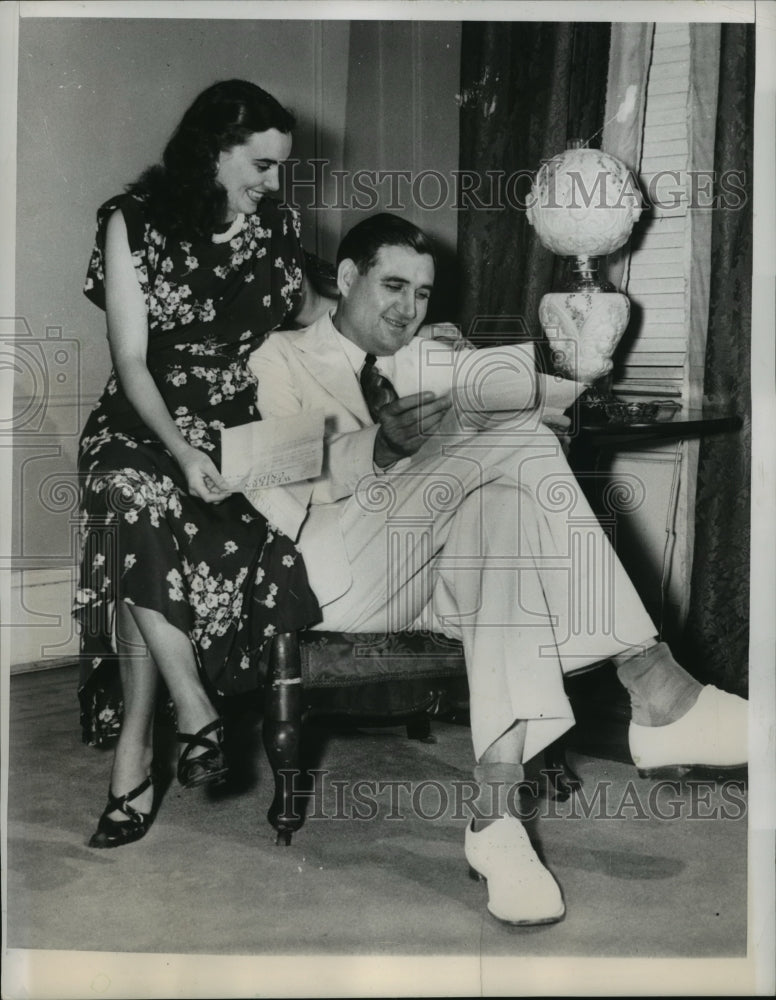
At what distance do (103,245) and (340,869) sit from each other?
1302 millimetres

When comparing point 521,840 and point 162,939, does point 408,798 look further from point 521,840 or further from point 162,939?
point 162,939

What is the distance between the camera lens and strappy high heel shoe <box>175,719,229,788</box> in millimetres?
2158

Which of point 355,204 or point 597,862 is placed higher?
point 355,204

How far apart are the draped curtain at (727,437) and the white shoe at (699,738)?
66mm

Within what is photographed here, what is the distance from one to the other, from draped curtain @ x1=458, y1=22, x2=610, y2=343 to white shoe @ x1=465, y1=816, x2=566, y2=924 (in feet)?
3.27

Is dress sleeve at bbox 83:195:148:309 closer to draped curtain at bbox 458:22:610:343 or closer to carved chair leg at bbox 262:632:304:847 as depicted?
draped curtain at bbox 458:22:610:343

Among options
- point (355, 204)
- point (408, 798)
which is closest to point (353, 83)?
point (355, 204)

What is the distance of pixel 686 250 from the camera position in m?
2.44

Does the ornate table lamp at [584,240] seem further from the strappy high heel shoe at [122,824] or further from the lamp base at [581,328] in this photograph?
the strappy high heel shoe at [122,824]

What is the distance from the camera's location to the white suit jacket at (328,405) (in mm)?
2180

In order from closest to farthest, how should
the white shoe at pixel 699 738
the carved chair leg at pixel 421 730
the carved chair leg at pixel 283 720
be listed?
the carved chair leg at pixel 283 720 < the white shoe at pixel 699 738 < the carved chair leg at pixel 421 730

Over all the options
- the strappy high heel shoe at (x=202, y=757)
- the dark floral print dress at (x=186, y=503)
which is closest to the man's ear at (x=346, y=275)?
the dark floral print dress at (x=186, y=503)

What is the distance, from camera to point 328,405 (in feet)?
7.27

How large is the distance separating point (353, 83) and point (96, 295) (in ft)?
2.20
